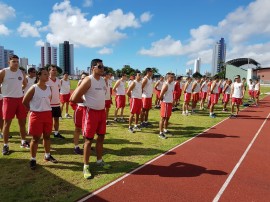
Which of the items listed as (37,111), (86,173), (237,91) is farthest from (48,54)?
(86,173)

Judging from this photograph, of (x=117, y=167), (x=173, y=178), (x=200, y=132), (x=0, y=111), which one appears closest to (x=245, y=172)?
(x=173, y=178)

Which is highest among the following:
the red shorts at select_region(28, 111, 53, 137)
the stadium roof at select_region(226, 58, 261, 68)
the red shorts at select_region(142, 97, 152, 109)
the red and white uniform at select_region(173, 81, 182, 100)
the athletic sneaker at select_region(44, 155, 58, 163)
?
the stadium roof at select_region(226, 58, 261, 68)

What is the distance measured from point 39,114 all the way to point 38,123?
0.19m

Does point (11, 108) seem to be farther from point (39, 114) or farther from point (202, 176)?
point (202, 176)

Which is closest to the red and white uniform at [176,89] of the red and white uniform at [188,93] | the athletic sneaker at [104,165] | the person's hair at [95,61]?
the red and white uniform at [188,93]

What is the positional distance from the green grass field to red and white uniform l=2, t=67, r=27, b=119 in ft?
3.43

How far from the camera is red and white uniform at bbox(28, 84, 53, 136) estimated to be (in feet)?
17.5

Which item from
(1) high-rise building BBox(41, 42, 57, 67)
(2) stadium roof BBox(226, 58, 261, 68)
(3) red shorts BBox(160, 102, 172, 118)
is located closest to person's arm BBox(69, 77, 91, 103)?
(3) red shorts BBox(160, 102, 172, 118)

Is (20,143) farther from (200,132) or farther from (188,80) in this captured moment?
(188,80)

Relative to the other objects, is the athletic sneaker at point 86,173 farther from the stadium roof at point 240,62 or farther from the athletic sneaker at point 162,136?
the stadium roof at point 240,62

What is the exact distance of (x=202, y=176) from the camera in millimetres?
5438

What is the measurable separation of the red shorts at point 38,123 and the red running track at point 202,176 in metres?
1.88

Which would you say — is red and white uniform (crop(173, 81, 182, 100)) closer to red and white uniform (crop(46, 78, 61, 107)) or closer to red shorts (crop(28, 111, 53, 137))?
red and white uniform (crop(46, 78, 61, 107))

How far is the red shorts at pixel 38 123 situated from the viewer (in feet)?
17.5
